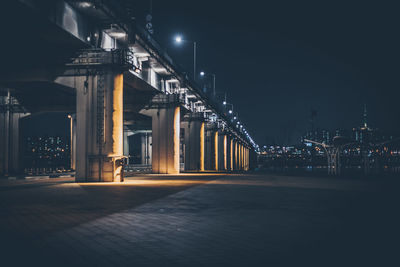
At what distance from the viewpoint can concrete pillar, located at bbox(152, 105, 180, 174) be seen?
45.6m

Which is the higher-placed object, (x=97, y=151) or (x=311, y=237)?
(x=97, y=151)

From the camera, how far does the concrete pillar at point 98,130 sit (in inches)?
1062

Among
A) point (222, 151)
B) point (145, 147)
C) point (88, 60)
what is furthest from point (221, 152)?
point (88, 60)

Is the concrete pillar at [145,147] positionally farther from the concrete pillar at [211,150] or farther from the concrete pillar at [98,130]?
the concrete pillar at [98,130]

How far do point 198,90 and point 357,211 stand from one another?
44.2 meters

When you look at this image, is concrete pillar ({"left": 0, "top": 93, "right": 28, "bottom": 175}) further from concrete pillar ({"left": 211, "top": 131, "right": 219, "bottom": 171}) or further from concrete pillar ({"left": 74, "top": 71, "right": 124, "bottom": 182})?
concrete pillar ({"left": 211, "top": 131, "right": 219, "bottom": 171})

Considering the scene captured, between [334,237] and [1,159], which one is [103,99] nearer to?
[334,237]

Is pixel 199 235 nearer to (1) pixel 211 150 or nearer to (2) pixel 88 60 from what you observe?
(2) pixel 88 60

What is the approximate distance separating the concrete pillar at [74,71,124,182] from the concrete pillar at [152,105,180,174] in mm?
18040

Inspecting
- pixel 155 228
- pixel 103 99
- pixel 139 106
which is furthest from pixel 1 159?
pixel 155 228

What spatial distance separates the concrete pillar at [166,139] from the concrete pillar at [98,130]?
710 inches

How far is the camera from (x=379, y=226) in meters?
9.13

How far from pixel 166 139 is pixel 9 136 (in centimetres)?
1921

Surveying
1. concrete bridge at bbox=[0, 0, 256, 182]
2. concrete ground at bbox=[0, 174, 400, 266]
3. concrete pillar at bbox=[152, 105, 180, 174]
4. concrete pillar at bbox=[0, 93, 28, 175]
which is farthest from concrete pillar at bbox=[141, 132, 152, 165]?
concrete ground at bbox=[0, 174, 400, 266]
